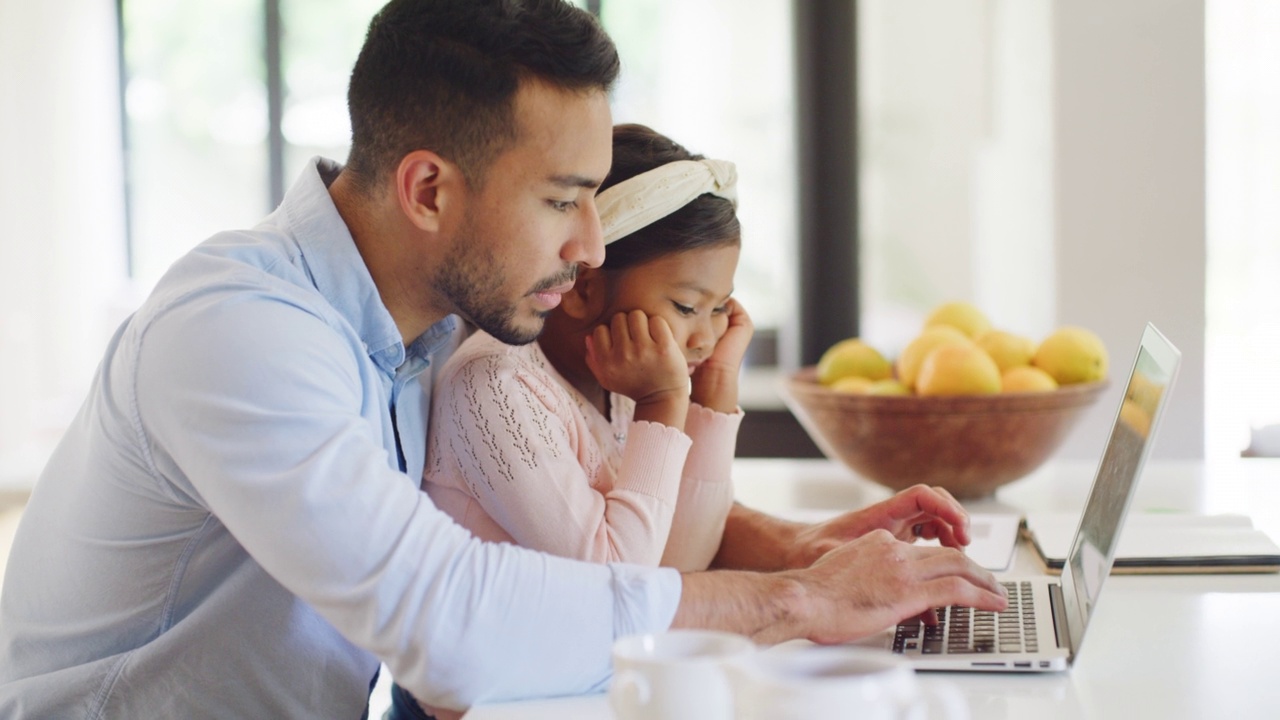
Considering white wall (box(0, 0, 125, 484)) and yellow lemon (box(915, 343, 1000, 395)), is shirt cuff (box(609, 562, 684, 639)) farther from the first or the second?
white wall (box(0, 0, 125, 484))

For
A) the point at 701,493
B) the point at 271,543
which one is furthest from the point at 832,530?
the point at 271,543

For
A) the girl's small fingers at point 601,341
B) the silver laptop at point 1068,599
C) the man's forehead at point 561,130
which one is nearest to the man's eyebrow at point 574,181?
the man's forehead at point 561,130

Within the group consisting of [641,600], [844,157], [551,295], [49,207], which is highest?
[844,157]

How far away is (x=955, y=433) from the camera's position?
1.75m

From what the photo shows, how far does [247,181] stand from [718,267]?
3.90 m

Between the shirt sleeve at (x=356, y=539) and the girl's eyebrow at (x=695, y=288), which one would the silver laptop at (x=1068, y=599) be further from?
the girl's eyebrow at (x=695, y=288)

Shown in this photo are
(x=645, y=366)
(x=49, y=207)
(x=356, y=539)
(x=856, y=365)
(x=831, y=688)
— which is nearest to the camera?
(x=831, y=688)

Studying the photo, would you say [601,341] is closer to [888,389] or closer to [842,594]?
[842,594]

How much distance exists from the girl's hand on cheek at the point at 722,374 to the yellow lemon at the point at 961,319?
629mm

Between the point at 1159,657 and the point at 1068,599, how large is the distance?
10cm

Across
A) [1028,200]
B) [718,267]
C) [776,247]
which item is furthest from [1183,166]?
[718,267]

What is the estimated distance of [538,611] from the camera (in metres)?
0.89

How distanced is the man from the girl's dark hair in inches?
6.3

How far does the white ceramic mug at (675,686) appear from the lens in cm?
69
